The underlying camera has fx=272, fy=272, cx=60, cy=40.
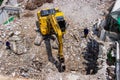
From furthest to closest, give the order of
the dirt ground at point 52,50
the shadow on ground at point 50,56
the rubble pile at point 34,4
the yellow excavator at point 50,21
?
the rubble pile at point 34,4
the yellow excavator at point 50,21
the shadow on ground at point 50,56
the dirt ground at point 52,50

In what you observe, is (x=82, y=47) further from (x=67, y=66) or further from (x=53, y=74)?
(x=53, y=74)

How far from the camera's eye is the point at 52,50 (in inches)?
683

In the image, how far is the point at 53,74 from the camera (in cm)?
1560

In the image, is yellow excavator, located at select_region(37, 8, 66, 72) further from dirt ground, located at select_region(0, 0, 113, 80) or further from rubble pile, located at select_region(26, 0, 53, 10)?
rubble pile, located at select_region(26, 0, 53, 10)

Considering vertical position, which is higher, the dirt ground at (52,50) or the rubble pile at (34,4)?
the rubble pile at (34,4)

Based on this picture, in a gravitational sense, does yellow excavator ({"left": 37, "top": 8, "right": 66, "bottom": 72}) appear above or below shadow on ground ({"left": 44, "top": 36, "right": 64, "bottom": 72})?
above

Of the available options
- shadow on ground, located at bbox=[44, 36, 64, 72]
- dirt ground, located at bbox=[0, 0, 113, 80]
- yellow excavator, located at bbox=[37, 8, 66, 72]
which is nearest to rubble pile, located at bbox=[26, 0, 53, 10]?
dirt ground, located at bbox=[0, 0, 113, 80]

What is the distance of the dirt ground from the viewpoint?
52.0 ft

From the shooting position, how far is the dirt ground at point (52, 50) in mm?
15852

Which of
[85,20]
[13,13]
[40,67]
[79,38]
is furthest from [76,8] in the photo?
[40,67]

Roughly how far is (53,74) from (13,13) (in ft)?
23.9

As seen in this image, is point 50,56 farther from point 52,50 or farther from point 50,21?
point 50,21

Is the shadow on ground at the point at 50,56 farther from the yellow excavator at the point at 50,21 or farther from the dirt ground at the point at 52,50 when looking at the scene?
the yellow excavator at the point at 50,21

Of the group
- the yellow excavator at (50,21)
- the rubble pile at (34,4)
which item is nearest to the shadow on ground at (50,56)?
the yellow excavator at (50,21)
